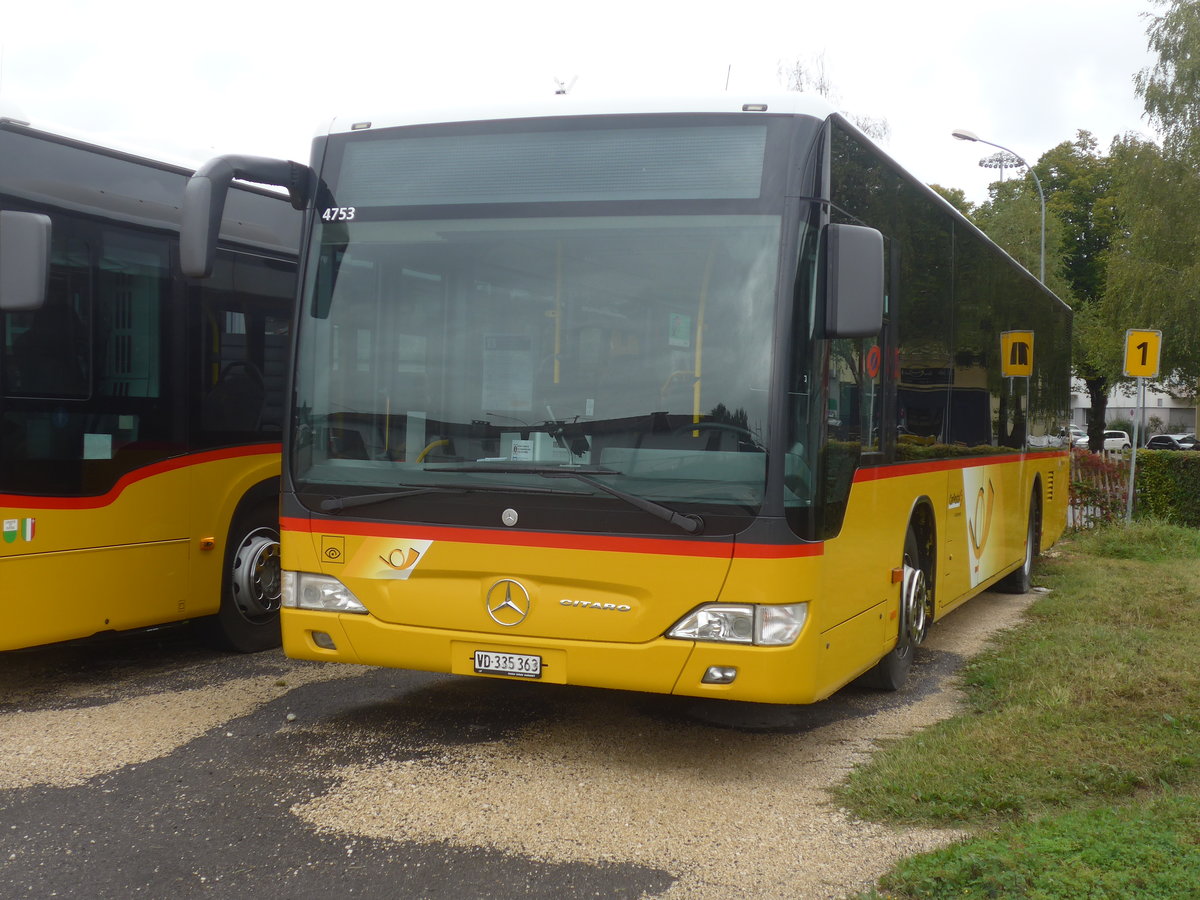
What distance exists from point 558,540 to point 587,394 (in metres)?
0.64

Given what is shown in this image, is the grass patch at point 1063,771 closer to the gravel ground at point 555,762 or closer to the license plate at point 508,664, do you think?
the gravel ground at point 555,762

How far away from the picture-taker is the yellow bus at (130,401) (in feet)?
21.4

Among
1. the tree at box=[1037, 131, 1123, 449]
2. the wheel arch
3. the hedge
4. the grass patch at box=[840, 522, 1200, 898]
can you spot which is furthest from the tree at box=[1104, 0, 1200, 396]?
the wheel arch

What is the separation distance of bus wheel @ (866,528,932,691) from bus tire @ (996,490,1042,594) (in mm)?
4465

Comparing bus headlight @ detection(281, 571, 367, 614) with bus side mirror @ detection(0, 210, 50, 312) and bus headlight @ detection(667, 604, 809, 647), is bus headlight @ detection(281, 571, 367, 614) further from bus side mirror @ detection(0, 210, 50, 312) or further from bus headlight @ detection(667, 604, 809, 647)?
bus side mirror @ detection(0, 210, 50, 312)

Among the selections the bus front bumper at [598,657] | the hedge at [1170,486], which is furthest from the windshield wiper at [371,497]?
the hedge at [1170,486]

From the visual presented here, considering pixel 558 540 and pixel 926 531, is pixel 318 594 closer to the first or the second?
pixel 558 540

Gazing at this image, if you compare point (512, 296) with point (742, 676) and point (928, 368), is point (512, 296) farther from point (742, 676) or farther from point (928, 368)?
point (928, 368)

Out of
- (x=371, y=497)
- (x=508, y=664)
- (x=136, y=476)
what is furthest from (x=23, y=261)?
(x=508, y=664)

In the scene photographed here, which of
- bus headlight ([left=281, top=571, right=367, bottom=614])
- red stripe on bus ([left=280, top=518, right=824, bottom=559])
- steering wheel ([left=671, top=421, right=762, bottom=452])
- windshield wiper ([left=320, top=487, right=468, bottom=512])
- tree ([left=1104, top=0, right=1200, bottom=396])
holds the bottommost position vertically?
bus headlight ([left=281, top=571, right=367, bottom=614])

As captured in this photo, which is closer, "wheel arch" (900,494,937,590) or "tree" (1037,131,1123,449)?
"wheel arch" (900,494,937,590)

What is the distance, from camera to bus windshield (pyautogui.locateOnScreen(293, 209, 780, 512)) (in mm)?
5273

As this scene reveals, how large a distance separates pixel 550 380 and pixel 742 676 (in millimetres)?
1503

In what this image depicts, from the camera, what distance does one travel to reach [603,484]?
17.5 feet
